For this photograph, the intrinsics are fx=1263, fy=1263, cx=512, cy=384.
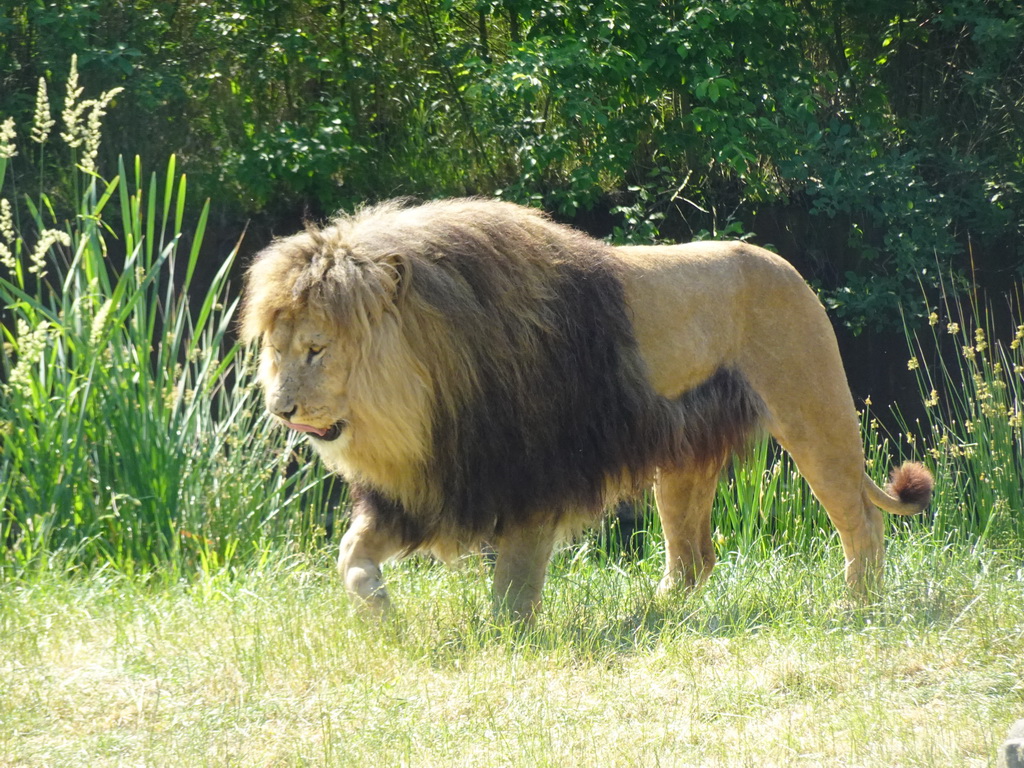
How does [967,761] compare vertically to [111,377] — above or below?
below

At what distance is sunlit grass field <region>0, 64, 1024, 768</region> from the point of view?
3.33 m

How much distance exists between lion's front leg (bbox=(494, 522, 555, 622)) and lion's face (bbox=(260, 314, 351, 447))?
0.82 m

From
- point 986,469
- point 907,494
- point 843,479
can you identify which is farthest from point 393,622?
point 986,469

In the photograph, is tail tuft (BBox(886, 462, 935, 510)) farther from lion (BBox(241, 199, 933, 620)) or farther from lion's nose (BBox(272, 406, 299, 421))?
lion's nose (BBox(272, 406, 299, 421))

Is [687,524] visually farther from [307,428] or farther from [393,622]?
[307,428]

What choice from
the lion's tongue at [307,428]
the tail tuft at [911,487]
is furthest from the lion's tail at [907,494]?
the lion's tongue at [307,428]

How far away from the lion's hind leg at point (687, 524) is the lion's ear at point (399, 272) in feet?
5.79

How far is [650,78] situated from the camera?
7863 millimetres

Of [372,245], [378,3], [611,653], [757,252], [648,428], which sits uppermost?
[378,3]

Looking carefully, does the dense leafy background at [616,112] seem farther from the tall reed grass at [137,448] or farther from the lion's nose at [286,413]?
the lion's nose at [286,413]

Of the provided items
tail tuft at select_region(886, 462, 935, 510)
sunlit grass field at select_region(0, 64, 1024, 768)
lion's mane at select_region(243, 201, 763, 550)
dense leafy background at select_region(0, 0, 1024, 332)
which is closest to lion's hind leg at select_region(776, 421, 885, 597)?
sunlit grass field at select_region(0, 64, 1024, 768)

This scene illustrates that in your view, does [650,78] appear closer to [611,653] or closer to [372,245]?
[372,245]

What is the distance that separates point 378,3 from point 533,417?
4853 millimetres

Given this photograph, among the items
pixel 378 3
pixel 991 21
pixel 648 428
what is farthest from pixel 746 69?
pixel 648 428
